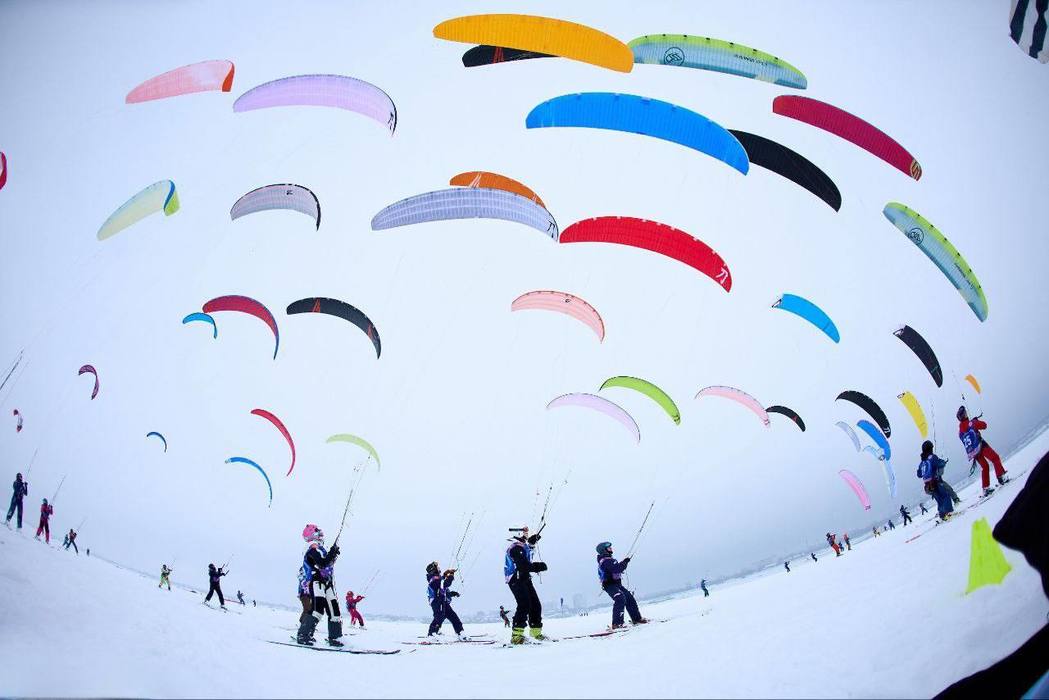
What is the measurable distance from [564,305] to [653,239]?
11.1 ft

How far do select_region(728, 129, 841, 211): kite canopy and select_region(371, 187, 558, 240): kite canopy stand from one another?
4629 millimetres

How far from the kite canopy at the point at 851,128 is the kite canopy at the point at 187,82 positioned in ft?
39.5

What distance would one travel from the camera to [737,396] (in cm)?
1811

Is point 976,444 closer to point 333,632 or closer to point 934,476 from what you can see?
point 934,476

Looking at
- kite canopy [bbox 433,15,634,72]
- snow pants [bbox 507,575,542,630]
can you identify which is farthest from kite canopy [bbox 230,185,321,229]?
snow pants [bbox 507,575,542,630]

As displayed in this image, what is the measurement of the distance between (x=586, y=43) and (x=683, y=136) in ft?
9.17

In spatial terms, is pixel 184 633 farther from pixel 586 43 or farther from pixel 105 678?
pixel 586 43

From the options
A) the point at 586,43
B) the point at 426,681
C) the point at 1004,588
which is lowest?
the point at 1004,588

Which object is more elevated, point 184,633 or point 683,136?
point 683,136

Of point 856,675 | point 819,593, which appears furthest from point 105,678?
point 819,593

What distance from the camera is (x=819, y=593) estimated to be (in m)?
7.65

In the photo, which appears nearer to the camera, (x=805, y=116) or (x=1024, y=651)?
(x=1024, y=651)

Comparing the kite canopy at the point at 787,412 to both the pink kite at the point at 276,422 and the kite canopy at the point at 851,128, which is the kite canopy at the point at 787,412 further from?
the pink kite at the point at 276,422

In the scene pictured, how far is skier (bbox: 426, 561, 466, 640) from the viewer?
33.5 ft
